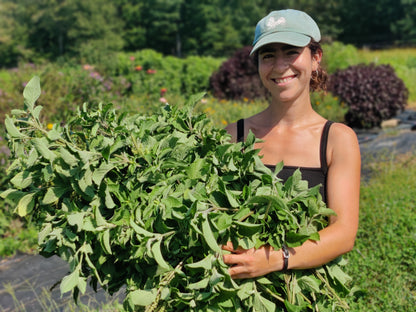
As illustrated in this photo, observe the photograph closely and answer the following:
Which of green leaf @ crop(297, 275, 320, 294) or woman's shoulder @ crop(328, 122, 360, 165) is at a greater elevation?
woman's shoulder @ crop(328, 122, 360, 165)

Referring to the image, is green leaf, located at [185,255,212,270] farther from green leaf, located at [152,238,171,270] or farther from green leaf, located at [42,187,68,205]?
green leaf, located at [42,187,68,205]

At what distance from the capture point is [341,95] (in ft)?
34.3

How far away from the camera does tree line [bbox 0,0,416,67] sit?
39.7 metres

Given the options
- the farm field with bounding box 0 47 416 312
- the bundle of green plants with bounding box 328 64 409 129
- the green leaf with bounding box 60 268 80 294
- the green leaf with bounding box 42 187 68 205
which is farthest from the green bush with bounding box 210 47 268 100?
the green leaf with bounding box 60 268 80 294

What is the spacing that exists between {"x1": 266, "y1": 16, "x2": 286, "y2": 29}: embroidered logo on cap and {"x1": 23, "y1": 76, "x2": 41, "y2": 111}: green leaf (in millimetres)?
988

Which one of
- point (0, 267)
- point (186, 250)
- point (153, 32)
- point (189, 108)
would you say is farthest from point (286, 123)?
point (153, 32)

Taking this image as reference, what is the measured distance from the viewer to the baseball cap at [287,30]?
1764mm

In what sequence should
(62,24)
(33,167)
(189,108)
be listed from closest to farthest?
(33,167) → (189,108) → (62,24)

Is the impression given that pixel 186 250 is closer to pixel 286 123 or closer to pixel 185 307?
pixel 185 307

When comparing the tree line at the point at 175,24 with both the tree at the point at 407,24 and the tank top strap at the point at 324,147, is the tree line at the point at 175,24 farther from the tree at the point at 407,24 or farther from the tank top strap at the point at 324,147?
the tank top strap at the point at 324,147

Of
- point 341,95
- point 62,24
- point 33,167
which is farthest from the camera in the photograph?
point 62,24

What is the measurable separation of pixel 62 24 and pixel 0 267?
137 ft

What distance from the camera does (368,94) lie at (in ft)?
33.5

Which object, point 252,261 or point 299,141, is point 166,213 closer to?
point 252,261
